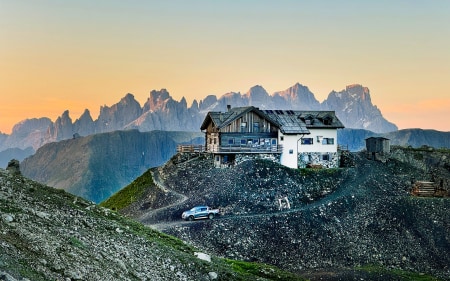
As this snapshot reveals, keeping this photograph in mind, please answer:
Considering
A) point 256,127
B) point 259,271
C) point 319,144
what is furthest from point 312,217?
point 319,144

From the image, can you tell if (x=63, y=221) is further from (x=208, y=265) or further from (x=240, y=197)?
(x=240, y=197)

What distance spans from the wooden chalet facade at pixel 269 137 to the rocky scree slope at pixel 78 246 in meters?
40.4

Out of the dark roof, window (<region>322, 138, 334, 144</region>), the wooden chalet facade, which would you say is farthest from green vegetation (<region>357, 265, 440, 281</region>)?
window (<region>322, 138, 334, 144</region>)

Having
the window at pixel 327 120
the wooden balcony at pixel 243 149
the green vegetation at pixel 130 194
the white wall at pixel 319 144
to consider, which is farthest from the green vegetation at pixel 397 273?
the green vegetation at pixel 130 194

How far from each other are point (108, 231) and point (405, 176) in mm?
61352

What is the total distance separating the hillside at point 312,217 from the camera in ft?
208

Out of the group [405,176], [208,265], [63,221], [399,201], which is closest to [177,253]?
[208,265]

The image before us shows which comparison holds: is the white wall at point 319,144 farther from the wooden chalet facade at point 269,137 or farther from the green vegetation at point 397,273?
the green vegetation at point 397,273

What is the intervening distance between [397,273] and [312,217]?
495 inches

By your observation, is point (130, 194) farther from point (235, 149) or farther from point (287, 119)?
point (287, 119)

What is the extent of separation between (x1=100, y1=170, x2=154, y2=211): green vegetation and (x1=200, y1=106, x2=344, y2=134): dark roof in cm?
1417

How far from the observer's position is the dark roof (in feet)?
294

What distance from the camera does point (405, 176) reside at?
88.3 metres

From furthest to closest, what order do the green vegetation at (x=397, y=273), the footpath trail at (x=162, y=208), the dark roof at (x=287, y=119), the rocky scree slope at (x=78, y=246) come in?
the dark roof at (x=287, y=119) < the footpath trail at (x=162, y=208) < the green vegetation at (x=397, y=273) < the rocky scree slope at (x=78, y=246)
